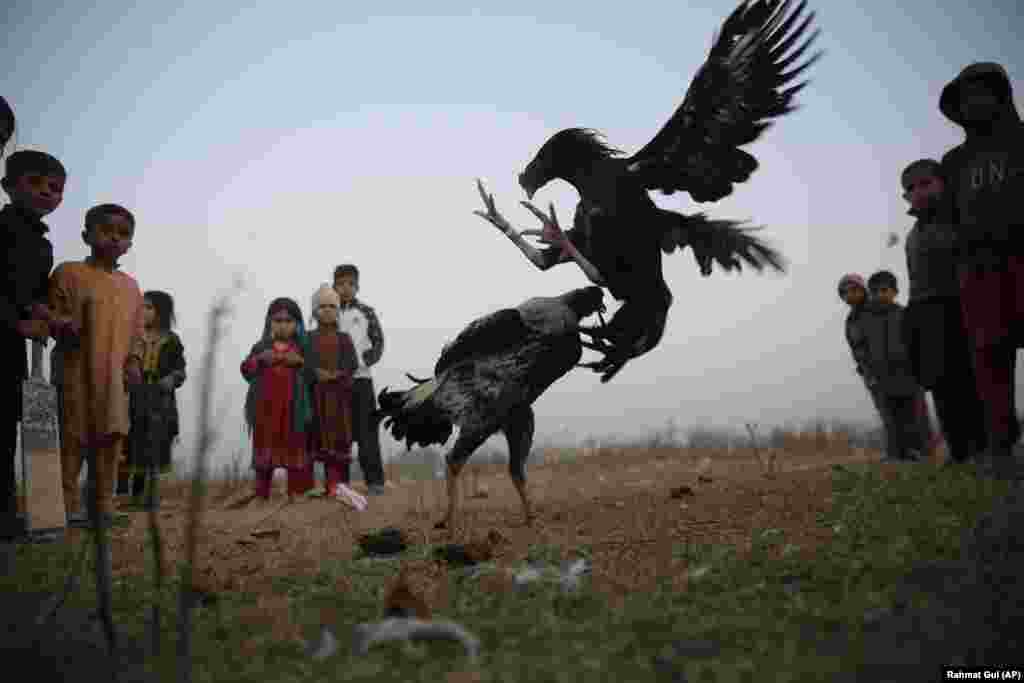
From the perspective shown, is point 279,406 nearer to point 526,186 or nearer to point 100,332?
point 100,332

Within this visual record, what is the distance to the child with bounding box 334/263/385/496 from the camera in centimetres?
731

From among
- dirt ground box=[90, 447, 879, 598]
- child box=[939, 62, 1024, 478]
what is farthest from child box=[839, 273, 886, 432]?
child box=[939, 62, 1024, 478]

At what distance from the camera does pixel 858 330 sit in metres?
8.01

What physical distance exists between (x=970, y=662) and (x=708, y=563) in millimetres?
1088

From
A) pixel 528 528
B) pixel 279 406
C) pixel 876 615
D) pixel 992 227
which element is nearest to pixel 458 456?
pixel 528 528

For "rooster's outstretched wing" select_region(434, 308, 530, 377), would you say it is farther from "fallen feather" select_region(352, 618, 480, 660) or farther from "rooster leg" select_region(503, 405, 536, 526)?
"fallen feather" select_region(352, 618, 480, 660)

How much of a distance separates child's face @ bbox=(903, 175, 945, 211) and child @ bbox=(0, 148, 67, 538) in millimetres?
6066

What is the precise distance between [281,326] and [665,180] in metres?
4.49

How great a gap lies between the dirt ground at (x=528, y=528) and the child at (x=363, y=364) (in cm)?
42

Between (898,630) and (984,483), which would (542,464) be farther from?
(898,630)

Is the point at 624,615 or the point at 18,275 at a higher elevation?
the point at 18,275

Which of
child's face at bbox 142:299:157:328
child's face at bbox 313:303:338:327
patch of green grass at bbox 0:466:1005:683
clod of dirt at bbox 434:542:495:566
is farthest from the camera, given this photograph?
child's face at bbox 142:299:157:328

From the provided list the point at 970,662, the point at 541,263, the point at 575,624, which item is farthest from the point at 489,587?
the point at 541,263

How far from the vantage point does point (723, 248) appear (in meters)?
3.75
